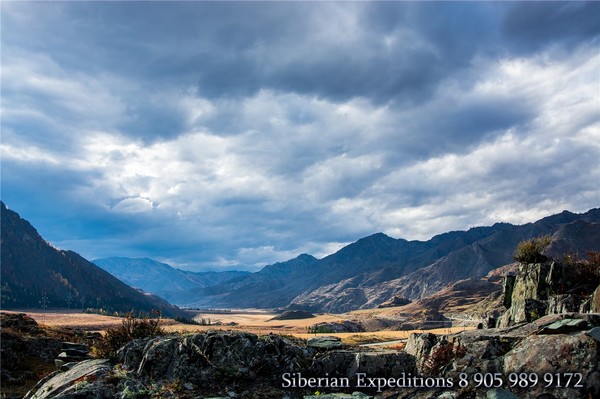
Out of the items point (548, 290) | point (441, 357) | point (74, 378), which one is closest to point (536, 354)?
point (441, 357)

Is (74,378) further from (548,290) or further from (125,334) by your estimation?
(548,290)

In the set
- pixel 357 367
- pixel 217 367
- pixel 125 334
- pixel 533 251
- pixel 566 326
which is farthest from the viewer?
pixel 533 251

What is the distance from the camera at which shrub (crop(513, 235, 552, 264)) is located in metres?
25.1

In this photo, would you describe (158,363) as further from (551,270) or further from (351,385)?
(551,270)

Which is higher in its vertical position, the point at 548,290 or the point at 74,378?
the point at 548,290

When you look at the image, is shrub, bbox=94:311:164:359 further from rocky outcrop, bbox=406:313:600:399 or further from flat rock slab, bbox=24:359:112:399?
rocky outcrop, bbox=406:313:600:399

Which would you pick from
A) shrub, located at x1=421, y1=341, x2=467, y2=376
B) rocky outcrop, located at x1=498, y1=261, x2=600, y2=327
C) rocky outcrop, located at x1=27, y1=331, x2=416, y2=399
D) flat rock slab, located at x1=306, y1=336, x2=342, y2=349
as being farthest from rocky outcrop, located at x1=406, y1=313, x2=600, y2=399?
rocky outcrop, located at x1=498, y1=261, x2=600, y2=327

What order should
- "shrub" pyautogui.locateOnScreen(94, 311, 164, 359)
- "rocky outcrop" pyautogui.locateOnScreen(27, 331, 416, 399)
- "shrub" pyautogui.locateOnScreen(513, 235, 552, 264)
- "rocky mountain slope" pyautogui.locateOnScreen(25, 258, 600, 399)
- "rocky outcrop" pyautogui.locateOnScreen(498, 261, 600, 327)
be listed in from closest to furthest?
1. "rocky mountain slope" pyautogui.locateOnScreen(25, 258, 600, 399)
2. "rocky outcrop" pyautogui.locateOnScreen(27, 331, 416, 399)
3. "shrub" pyautogui.locateOnScreen(94, 311, 164, 359)
4. "rocky outcrop" pyautogui.locateOnScreen(498, 261, 600, 327)
5. "shrub" pyautogui.locateOnScreen(513, 235, 552, 264)

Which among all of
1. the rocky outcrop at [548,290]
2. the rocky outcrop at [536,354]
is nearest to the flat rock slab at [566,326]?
the rocky outcrop at [536,354]

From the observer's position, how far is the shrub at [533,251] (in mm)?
25109

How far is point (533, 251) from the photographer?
25.2 metres

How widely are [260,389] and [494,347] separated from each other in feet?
23.1

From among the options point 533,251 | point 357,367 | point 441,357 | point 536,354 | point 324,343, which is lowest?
point 357,367

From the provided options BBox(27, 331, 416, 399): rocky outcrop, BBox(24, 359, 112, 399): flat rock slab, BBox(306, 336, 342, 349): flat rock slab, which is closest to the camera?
BBox(27, 331, 416, 399): rocky outcrop
